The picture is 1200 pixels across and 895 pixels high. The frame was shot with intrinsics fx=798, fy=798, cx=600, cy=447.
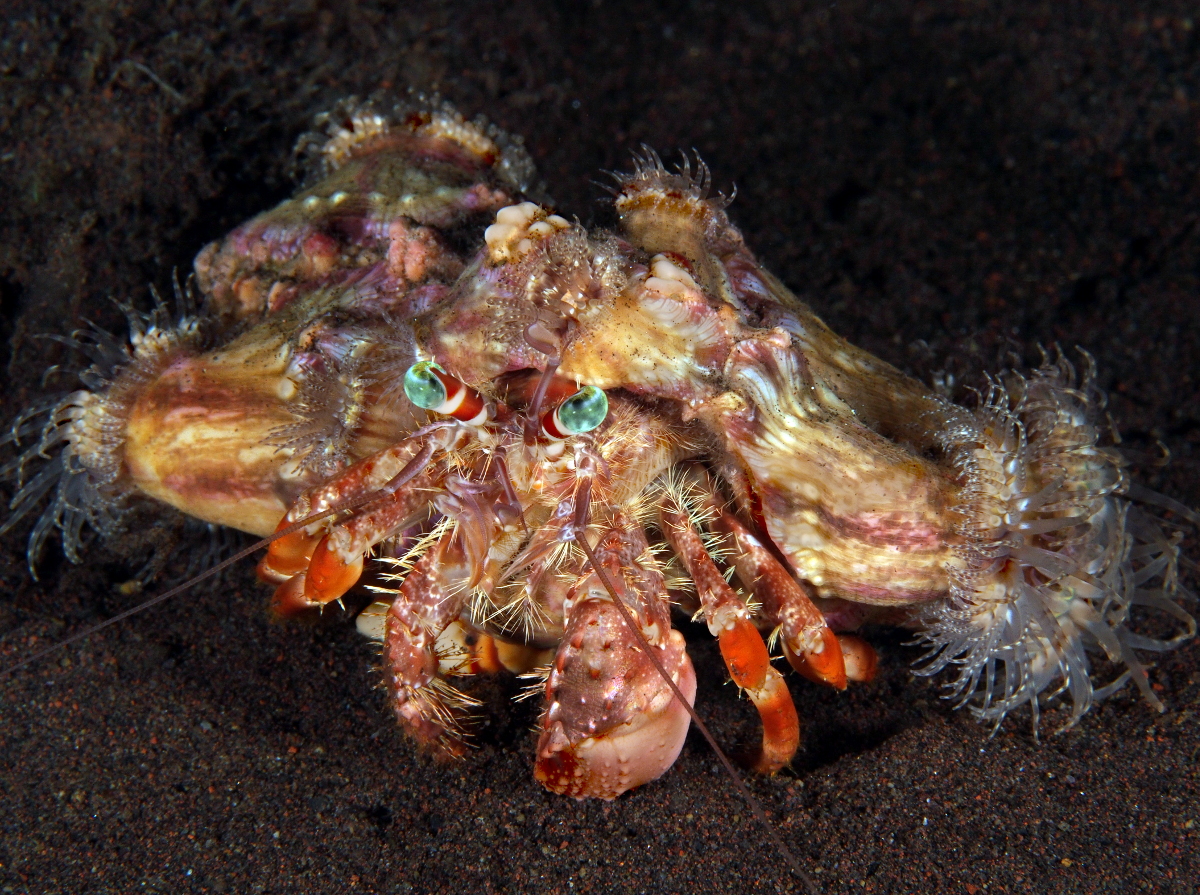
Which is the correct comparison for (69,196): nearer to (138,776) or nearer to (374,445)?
(374,445)

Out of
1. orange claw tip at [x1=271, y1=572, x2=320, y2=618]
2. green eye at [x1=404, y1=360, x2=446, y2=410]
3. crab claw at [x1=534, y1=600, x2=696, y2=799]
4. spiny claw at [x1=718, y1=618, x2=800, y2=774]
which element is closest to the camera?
green eye at [x1=404, y1=360, x2=446, y2=410]

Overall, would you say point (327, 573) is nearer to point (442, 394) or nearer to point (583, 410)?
point (442, 394)

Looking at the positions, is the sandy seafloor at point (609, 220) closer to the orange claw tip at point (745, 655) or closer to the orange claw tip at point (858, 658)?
the orange claw tip at point (858, 658)

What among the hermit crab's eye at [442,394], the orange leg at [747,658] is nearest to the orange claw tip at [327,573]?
the hermit crab's eye at [442,394]

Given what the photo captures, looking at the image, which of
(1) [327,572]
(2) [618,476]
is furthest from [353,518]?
(2) [618,476]

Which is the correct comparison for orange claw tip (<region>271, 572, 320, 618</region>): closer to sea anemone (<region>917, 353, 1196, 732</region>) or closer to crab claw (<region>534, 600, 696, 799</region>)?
crab claw (<region>534, 600, 696, 799</region>)

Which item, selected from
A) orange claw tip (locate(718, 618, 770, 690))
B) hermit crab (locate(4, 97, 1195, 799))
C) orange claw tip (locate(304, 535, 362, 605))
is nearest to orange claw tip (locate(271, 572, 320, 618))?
hermit crab (locate(4, 97, 1195, 799))
